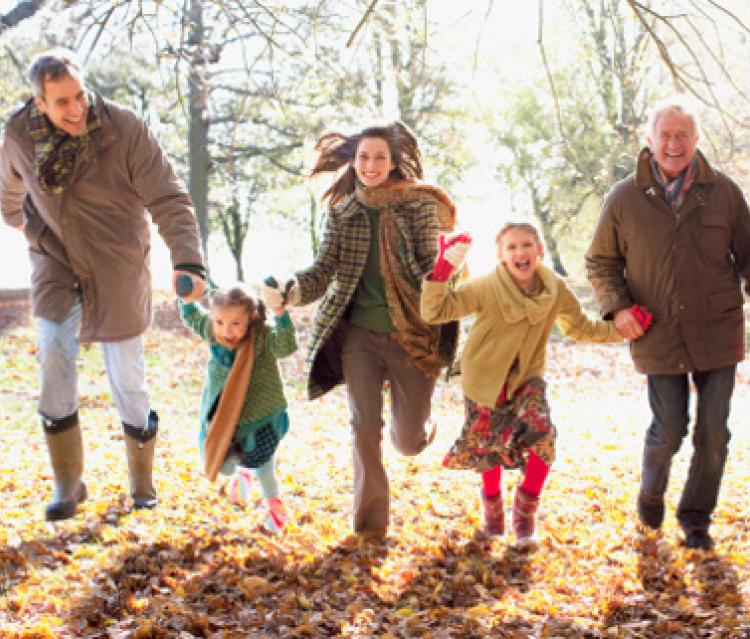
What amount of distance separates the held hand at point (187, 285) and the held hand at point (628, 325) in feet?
7.20

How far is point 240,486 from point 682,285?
9.29ft

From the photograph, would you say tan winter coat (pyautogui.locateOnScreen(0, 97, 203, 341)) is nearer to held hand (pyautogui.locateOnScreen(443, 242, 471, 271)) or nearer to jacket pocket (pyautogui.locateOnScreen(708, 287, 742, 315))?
held hand (pyautogui.locateOnScreen(443, 242, 471, 271))

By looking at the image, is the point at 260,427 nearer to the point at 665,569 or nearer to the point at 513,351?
the point at 513,351

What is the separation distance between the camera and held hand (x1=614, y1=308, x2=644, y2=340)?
5102 mm

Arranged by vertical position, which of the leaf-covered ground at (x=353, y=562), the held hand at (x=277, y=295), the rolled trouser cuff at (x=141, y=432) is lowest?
the leaf-covered ground at (x=353, y=562)

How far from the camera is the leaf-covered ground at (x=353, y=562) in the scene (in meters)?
4.12

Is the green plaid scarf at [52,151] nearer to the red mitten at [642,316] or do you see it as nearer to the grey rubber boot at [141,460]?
the grey rubber boot at [141,460]

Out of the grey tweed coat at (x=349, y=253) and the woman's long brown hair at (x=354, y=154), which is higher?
the woman's long brown hair at (x=354, y=154)

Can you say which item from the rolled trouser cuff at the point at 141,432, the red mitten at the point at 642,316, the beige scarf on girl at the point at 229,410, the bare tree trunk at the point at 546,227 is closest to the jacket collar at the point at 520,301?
the red mitten at the point at 642,316

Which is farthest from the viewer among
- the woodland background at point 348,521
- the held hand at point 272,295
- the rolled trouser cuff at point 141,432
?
the rolled trouser cuff at point 141,432

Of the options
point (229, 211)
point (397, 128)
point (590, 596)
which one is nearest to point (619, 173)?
point (229, 211)

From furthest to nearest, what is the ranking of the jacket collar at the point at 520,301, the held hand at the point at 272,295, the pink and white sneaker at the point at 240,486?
the pink and white sneaker at the point at 240,486 → the jacket collar at the point at 520,301 → the held hand at the point at 272,295

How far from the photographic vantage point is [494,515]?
17.8 feet

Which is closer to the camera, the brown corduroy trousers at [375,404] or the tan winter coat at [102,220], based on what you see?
the tan winter coat at [102,220]
